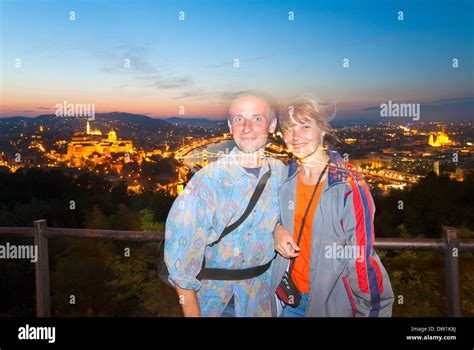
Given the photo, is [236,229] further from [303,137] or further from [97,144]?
[97,144]

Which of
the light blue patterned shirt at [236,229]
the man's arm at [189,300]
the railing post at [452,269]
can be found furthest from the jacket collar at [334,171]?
the man's arm at [189,300]

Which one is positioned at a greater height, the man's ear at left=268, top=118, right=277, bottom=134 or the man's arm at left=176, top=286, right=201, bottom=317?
the man's ear at left=268, top=118, right=277, bottom=134

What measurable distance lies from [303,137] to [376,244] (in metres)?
0.75

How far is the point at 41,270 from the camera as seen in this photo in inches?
106

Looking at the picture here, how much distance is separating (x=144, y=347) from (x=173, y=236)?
1203 millimetres

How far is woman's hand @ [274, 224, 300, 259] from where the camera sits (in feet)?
7.13

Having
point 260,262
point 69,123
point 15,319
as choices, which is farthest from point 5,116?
point 260,262

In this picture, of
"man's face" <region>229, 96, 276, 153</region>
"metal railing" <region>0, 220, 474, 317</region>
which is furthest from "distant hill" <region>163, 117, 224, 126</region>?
"metal railing" <region>0, 220, 474, 317</region>

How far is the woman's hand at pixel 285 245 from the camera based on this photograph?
2173mm

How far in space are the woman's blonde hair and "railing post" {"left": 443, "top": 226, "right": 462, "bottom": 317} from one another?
919mm

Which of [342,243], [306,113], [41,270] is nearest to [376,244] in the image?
[342,243]

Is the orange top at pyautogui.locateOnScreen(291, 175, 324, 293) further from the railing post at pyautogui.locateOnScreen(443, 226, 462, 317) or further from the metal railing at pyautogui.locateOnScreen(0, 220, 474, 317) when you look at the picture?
the railing post at pyautogui.locateOnScreen(443, 226, 462, 317)

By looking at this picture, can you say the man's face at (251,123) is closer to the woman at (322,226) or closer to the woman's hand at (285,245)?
the woman at (322,226)

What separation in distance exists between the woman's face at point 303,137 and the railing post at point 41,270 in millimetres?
1705
